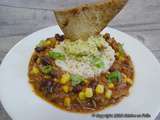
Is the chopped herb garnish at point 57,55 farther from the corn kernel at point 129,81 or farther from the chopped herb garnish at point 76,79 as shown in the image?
the corn kernel at point 129,81

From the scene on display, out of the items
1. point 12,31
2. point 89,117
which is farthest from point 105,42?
point 12,31

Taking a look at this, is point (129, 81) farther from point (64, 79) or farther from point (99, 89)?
point (64, 79)

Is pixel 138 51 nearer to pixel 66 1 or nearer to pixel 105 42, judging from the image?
pixel 105 42

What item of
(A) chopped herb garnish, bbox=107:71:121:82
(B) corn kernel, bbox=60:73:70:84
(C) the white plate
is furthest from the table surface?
(B) corn kernel, bbox=60:73:70:84

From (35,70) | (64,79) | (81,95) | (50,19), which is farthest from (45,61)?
(50,19)

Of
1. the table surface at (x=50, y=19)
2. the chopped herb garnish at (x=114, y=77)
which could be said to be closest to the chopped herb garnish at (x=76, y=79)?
the chopped herb garnish at (x=114, y=77)

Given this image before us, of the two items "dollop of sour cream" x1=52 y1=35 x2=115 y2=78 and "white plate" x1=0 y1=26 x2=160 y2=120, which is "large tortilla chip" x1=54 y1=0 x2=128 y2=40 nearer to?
"dollop of sour cream" x1=52 y1=35 x2=115 y2=78
